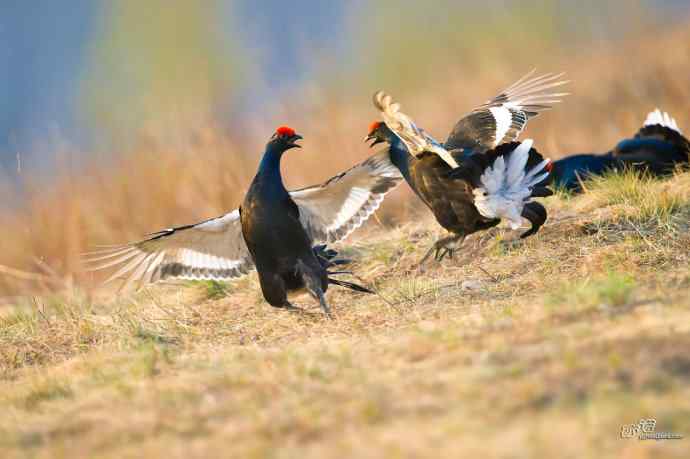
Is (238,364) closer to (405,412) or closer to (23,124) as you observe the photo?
(405,412)

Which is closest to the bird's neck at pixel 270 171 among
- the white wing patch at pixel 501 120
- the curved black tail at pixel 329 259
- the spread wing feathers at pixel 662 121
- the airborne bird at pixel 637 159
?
the curved black tail at pixel 329 259

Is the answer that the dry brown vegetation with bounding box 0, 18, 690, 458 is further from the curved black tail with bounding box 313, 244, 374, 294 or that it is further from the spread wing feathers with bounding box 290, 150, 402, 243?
the spread wing feathers with bounding box 290, 150, 402, 243

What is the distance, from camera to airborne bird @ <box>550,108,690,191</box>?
19.8 ft

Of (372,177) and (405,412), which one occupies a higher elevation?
A: (372,177)

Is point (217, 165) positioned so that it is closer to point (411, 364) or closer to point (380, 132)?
point (380, 132)

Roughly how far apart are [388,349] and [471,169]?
1.50 m

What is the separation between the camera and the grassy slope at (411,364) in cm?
214

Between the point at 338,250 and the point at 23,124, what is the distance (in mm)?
4127

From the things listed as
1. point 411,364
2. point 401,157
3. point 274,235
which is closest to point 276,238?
point 274,235

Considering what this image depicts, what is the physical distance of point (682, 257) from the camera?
13.1 feet

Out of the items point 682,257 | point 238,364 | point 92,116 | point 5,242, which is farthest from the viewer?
point 92,116

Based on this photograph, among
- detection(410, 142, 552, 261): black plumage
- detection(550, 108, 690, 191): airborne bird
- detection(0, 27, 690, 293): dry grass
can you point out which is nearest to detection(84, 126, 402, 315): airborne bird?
detection(410, 142, 552, 261): black plumage

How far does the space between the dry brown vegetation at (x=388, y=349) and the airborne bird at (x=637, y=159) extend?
0.55 meters

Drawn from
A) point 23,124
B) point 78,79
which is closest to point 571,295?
point 23,124
